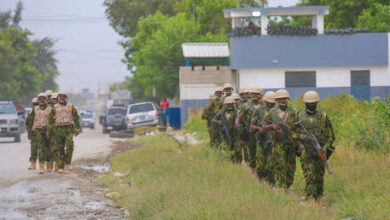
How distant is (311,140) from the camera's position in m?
8.58

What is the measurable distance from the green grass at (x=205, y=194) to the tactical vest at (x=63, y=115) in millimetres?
1687

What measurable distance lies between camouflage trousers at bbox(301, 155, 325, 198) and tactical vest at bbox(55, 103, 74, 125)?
23.4 feet

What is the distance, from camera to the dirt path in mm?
9343

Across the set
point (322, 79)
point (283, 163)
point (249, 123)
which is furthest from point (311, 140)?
point (322, 79)

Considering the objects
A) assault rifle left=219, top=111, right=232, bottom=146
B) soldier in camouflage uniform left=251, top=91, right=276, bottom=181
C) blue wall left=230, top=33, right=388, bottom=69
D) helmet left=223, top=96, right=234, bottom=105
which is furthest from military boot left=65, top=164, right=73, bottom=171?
blue wall left=230, top=33, right=388, bottom=69

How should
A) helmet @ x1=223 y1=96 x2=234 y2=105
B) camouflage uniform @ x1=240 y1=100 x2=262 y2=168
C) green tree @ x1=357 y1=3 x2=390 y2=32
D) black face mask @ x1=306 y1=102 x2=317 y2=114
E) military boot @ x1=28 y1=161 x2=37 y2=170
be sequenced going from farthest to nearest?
green tree @ x1=357 y1=3 x2=390 y2=32, military boot @ x1=28 y1=161 x2=37 y2=170, helmet @ x1=223 y1=96 x2=234 y2=105, camouflage uniform @ x1=240 y1=100 x2=262 y2=168, black face mask @ x1=306 y1=102 x2=317 y2=114

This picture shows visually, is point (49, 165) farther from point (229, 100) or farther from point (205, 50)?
point (205, 50)

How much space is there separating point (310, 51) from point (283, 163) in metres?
22.8

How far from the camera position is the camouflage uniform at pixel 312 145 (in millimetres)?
8609

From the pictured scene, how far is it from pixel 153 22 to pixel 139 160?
31048 mm

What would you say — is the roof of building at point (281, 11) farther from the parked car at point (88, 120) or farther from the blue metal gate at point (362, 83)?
the parked car at point (88, 120)

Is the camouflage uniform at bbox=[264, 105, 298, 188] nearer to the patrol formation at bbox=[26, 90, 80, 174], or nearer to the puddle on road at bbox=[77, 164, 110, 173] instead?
the patrol formation at bbox=[26, 90, 80, 174]

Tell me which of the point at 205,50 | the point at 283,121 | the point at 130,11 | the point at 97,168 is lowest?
the point at 97,168

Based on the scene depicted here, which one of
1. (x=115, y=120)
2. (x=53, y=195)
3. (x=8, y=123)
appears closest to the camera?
(x=53, y=195)
